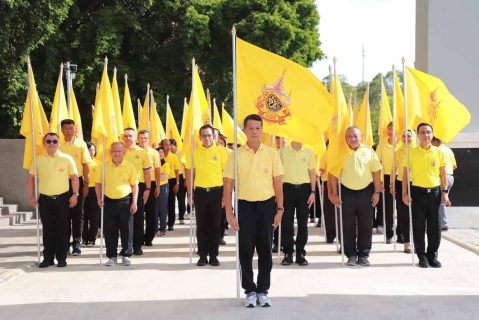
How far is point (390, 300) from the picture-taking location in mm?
7422

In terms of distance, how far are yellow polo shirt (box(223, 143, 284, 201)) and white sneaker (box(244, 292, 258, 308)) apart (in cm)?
95

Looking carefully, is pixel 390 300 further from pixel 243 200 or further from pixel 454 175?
pixel 454 175

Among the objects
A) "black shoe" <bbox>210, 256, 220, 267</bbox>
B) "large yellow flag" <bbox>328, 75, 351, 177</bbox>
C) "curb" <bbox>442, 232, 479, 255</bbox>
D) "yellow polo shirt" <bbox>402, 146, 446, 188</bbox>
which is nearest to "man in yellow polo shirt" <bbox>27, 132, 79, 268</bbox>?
"black shoe" <bbox>210, 256, 220, 267</bbox>

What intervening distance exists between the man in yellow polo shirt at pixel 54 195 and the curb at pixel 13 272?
0.22 m

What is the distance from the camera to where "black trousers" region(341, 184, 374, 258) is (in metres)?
9.94

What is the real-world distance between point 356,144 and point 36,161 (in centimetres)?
442

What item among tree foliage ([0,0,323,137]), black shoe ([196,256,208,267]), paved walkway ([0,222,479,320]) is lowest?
paved walkway ([0,222,479,320])

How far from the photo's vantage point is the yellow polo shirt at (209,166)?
10250 mm

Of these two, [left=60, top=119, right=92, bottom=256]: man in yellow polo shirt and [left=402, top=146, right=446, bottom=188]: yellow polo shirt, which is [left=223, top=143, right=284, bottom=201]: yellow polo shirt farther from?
[left=60, top=119, right=92, bottom=256]: man in yellow polo shirt

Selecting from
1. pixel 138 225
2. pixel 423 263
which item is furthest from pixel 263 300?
pixel 138 225

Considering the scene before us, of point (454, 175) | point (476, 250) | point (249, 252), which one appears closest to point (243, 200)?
point (249, 252)

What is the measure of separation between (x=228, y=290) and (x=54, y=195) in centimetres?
317

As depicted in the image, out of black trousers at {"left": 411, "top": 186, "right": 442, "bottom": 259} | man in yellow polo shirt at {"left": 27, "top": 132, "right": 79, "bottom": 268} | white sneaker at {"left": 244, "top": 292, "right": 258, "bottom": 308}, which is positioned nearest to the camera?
white sneaker at {"left": 244, "top": 292, "right": 258, "bottom": 308}

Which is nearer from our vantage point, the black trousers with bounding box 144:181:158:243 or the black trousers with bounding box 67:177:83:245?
the black trousers with bounding box 67:177:83:245
